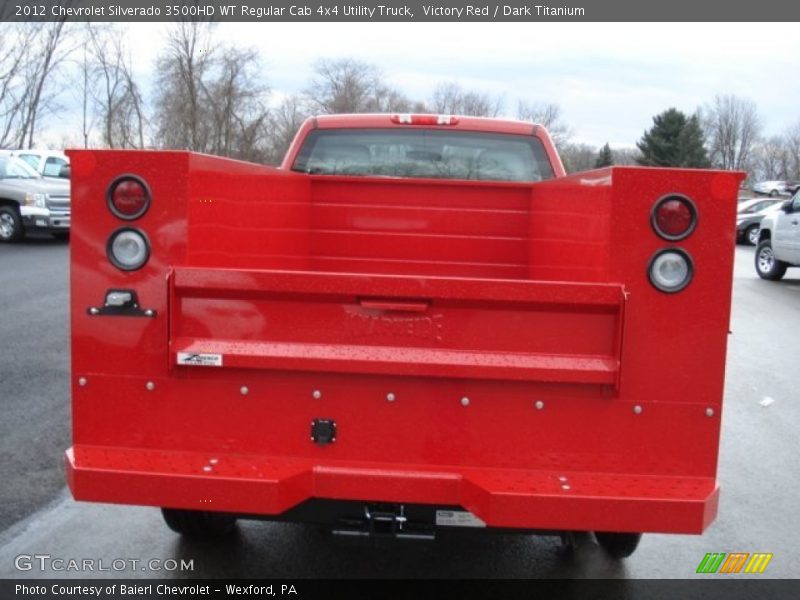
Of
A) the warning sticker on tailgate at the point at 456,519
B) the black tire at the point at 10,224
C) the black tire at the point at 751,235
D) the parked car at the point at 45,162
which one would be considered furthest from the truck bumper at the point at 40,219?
the black tire at the point at 751,235

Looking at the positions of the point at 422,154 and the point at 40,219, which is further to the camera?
the point at 40,219

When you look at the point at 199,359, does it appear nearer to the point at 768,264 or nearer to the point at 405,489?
the point at 405,489

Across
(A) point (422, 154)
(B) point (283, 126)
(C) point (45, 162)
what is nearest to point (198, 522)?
(A) point (422, 154)

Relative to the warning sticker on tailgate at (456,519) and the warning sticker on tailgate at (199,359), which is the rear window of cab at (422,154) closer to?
the warning sticker on tailgate at (199,359)

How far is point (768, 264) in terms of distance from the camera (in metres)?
17.8

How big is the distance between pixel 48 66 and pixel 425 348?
132 ft

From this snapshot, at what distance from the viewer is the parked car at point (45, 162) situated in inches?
850

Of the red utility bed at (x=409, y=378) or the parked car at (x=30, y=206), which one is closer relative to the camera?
the red utility bed at (x=409, y=378)

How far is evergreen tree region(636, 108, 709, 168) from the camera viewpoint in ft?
195

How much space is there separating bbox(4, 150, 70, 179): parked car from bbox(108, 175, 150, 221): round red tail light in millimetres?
19865

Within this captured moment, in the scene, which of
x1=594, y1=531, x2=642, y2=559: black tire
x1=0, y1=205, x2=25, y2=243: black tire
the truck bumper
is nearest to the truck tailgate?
x1=594, y1=531, x2=642, y2=559: black tire

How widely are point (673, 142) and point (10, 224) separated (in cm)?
5082

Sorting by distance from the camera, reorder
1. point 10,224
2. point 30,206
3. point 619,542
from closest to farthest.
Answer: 1. point 619,542
2. point 30,206
3. point 10,224

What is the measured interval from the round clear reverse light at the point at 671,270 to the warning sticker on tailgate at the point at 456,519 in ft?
3.60
